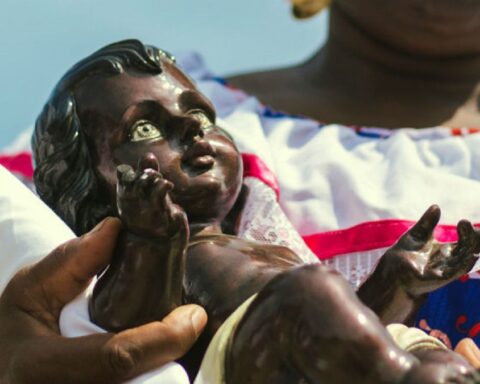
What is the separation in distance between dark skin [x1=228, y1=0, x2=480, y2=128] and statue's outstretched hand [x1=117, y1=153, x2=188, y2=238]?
114 centimetres

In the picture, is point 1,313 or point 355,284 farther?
point 355,284

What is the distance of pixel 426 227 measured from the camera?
1533mm

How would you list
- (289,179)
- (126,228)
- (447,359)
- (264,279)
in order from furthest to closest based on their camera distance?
(289,179), (264,279), (126,228), (447,359)

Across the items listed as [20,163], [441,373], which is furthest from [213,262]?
[20,163]

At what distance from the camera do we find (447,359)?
124cm

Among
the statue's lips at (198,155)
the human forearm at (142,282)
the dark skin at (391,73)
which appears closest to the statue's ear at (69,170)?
the statue's lips at (198,155)

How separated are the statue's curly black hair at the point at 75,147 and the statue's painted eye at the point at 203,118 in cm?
6

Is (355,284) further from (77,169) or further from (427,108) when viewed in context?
(427,108)

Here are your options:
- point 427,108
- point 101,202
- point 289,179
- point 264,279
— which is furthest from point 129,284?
point 427,108

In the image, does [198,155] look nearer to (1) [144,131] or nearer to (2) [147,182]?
(1) [144,131]

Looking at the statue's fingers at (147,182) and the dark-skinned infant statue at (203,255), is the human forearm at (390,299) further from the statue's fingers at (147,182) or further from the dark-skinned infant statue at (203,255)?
the statue's fingers at (147,182)

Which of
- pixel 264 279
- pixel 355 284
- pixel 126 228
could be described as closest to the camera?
pixel 126 228

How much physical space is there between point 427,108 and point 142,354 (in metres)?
1.29

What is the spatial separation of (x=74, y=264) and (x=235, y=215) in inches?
17.7
